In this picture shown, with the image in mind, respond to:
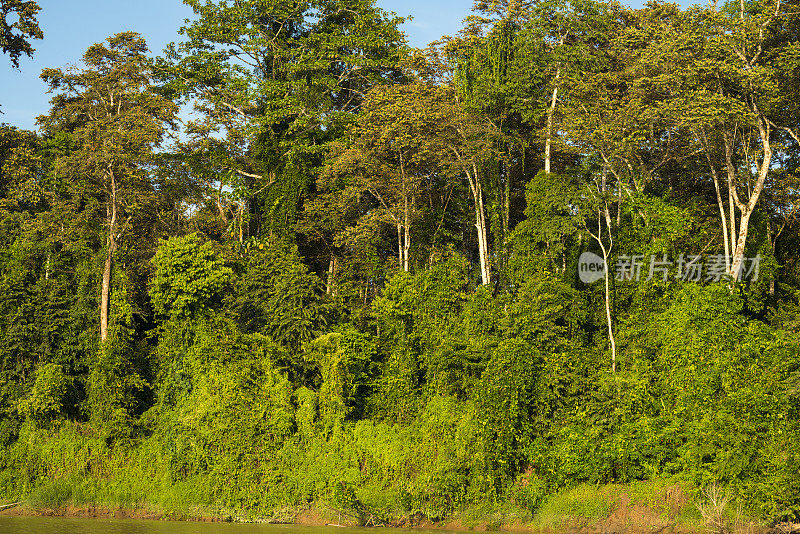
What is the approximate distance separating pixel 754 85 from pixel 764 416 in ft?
34.9

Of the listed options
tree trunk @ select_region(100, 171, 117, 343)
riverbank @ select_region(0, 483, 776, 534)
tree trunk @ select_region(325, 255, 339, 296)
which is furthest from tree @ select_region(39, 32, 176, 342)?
riverbank @ select_region(0, 483, 776, 534)

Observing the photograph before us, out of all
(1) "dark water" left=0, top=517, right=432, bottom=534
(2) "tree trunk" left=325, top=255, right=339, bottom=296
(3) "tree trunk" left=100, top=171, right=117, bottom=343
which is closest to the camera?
(1) "dark water" left=0, top=517, right=432, bottom=534

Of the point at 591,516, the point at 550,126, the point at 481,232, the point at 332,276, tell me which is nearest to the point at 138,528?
the point at 332,276

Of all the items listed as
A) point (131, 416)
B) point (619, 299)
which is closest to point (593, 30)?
point (619, 299)

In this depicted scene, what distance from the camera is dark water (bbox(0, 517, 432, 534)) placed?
2305 centimetres

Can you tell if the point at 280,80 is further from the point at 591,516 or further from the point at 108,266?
the point at 591,516

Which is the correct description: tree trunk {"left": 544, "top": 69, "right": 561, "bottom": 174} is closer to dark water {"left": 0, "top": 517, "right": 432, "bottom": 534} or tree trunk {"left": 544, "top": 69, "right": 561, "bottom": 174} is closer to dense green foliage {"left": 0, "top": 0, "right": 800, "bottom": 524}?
dense green foliage {"left": 0, "top": 0, "right": 800, "bottom": 524}

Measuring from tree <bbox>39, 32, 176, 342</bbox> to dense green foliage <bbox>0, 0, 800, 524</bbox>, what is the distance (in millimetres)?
173

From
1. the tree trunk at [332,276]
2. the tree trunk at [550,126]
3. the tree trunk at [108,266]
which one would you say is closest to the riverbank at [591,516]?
the tree trunk at [108,266]

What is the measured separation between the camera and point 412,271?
3156 centimetres

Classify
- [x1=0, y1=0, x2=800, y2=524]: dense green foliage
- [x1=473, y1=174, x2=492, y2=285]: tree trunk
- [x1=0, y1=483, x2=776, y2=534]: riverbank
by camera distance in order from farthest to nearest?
[x1=473, y1=174, x2=492, y2=285]: tree trunk
[x1=0, y1=0, x2=800, y2=524]: dense green foliage
[x1=0, y1=483, x2=776, y2=534]: riverbank

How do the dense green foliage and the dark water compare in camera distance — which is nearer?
the dark water

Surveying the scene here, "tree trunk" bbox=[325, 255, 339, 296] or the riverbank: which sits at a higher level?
"tree trunk" bbox=[325, 255, 339, 296]

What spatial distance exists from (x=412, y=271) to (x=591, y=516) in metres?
12.0
